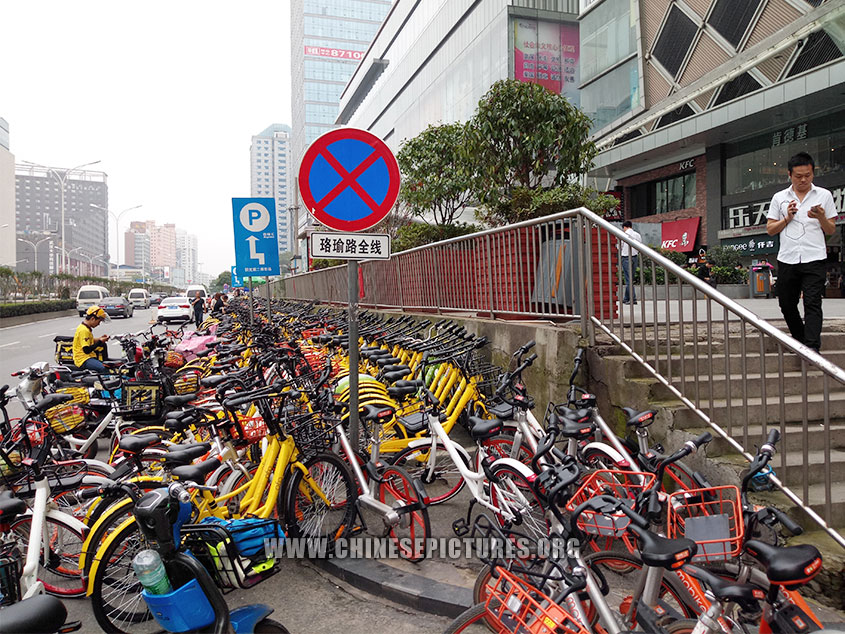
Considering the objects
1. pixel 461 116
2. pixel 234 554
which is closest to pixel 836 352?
pixel 234 554

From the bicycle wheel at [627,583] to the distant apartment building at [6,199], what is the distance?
96.6 m

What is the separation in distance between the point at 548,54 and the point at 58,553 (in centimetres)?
3024

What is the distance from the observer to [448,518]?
424 cm

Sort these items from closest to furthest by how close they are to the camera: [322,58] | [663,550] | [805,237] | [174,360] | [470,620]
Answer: [663,550] < [470,620] < [805,237] < [174,360] < [322,58]

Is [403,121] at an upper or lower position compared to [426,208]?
upper

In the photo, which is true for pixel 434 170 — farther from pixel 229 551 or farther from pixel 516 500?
pixel 229 551

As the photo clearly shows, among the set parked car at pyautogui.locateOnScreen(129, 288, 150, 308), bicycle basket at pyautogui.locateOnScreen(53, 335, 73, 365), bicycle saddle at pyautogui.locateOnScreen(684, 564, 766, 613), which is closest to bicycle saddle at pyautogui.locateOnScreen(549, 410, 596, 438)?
bicycle saddle at pyautogui.locateOnScreen(684, 564, 766, 613)

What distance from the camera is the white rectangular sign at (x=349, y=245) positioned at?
4.09 m

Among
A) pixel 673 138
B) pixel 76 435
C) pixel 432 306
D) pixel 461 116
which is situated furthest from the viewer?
pixel 461 116

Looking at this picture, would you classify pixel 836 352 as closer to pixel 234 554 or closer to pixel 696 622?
pixel 696 622

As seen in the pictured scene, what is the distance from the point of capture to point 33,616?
1.73 meters

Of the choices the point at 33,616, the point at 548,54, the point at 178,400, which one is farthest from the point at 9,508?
the point at 548,54

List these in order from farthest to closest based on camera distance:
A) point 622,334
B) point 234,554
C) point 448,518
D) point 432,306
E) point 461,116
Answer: point 461,116 < point 432,306 < point 622,334 < point 448,518 < point 234,554

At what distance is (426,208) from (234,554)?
13542 mm
